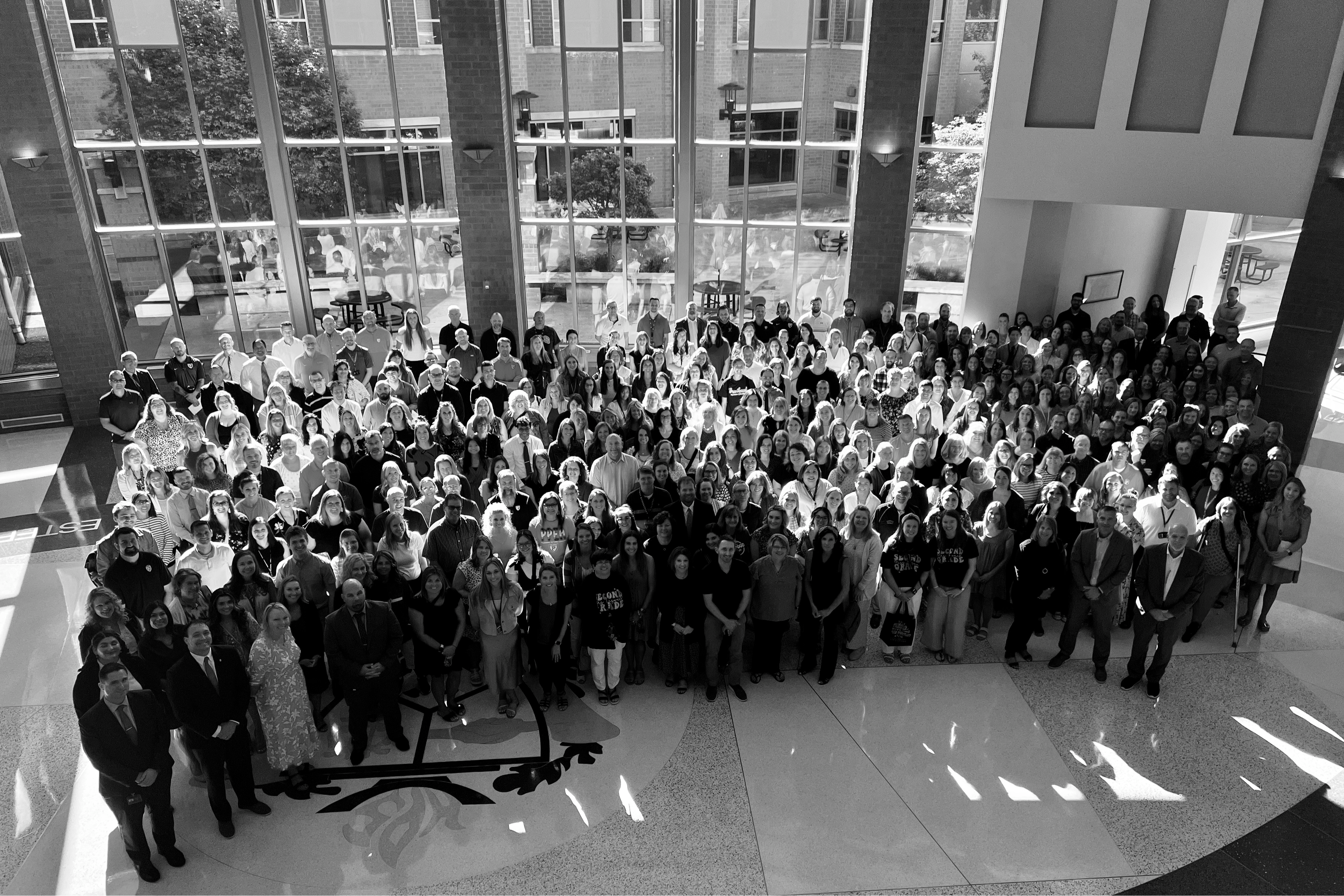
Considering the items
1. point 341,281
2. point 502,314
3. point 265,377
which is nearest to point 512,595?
point 265,377

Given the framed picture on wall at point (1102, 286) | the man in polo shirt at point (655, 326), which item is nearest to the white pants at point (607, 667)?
the man in polo shirt at point (655, 326)

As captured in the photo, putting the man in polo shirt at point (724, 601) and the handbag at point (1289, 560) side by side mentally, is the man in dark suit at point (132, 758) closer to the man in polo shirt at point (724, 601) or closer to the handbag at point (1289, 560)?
the man in polo shirt at point (724, 601)

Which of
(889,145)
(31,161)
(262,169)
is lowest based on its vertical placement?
(262,169)

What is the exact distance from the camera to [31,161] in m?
12.4

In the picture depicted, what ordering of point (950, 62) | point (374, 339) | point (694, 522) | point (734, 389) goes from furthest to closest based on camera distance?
point (950, 62), point (374, 339), point (734, 389), point (694, 522)

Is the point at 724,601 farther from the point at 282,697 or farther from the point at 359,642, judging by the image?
the point at 282,697

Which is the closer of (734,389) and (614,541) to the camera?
(614,541)

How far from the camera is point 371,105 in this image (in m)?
14.4

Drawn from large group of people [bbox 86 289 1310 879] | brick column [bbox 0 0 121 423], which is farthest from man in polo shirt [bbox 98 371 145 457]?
brick column [bbox 0 0 121 423]

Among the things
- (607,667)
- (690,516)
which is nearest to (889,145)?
(690,516)

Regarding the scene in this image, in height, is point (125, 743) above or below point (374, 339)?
below

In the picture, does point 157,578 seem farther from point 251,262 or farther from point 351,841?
point 251,262

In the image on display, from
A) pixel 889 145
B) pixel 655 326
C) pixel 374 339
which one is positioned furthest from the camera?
pixel 889 145

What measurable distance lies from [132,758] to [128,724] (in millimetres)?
216
